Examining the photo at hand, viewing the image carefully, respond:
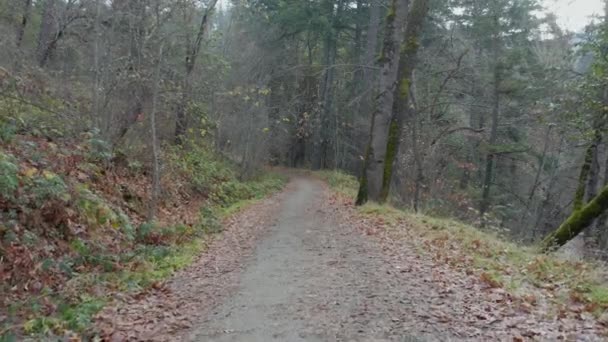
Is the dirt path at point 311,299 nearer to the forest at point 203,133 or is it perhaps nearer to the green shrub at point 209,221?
the forest at point 203,133

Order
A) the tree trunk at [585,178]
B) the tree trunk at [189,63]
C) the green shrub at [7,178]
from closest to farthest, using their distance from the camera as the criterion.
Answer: the green shrub at [7,178], the tree trunk at [585,178], the tree trunk at [189,63]

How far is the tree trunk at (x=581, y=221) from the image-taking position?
8.99 m

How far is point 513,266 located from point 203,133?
9.75 metres

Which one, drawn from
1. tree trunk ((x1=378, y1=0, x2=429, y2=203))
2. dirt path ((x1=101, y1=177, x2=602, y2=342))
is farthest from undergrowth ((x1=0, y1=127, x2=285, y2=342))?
tree trunk ((x1=378, y1=0, x2=429, y2=203))

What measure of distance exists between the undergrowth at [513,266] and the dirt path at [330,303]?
0.29 m

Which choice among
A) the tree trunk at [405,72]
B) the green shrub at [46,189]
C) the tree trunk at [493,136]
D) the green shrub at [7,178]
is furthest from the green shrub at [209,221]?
the tree trunk at [493,136]

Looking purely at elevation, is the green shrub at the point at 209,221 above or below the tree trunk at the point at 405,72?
below

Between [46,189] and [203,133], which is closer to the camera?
[46,189]

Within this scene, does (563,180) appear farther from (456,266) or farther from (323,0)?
(456,266)

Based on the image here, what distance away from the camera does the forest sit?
7.44 metres

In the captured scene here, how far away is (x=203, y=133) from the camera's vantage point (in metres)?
A: 14.1

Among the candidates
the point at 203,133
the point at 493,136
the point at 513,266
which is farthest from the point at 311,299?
the point at 493,136

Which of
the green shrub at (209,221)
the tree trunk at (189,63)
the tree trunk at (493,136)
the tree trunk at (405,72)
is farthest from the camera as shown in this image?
the tree trunk at (493,136)

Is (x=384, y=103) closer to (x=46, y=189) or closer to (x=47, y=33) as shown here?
(x=46, y=189)
